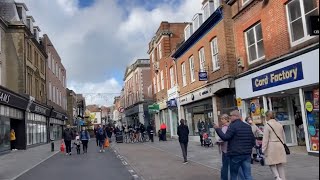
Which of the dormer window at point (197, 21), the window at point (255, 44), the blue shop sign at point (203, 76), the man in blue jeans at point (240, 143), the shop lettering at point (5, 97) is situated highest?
the dormer window at point (197, 21)

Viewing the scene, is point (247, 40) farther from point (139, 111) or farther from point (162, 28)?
point (139, 111)

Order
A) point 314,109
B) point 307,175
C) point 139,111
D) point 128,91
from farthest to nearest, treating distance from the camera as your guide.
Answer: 1. point 128,91
2. point 139,111
3. point 314,109
4. point 307,175

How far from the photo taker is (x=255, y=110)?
57.9 ft

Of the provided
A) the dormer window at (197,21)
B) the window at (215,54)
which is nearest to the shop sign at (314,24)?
the window at (215,54)

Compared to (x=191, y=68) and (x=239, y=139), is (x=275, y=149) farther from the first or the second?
(x=191, y=68)

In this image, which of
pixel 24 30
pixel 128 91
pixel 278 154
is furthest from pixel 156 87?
pixel 278 154

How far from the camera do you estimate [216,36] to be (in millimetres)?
21797

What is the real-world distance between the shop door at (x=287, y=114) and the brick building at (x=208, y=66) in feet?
10.8

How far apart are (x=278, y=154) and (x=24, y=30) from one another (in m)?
26.2

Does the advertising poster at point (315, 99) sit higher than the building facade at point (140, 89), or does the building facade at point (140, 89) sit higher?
the building facade at point (140, 89)

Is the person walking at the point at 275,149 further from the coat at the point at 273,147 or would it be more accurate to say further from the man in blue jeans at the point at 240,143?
the man in blue jeans at the point at 240,143

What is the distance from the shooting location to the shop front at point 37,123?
31.4 metres

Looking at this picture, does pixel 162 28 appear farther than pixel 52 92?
No

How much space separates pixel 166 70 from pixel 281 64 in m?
21.1
